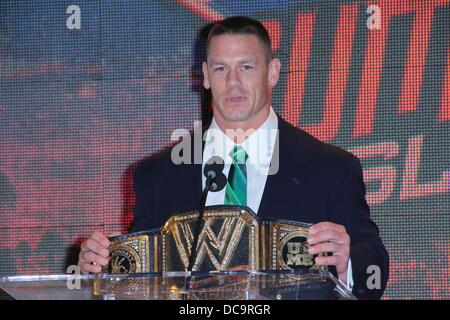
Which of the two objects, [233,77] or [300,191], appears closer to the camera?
[300,191]

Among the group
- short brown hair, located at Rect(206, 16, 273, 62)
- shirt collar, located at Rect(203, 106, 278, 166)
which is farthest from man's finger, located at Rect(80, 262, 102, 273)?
short brown hair, located at Rect(206, 16, 273, 62)

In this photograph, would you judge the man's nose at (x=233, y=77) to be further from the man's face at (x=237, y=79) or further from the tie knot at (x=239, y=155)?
the tie knot at (x=239, y=155)

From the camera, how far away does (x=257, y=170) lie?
2373 mm

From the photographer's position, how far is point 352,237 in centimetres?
226

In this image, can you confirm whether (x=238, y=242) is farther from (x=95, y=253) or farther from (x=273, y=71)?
(x=273, y=71)

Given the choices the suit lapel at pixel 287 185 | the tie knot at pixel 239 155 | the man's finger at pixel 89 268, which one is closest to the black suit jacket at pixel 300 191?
the suit lapel at pixel 287 185

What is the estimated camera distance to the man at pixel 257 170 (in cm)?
229

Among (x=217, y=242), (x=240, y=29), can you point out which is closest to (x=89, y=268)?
(x=217, y=242)

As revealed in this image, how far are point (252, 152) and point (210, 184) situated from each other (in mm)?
591

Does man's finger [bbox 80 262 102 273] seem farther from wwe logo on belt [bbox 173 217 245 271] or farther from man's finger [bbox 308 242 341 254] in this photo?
man's finger [bbox 308 242 341 254]

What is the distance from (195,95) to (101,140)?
50 centimetres
